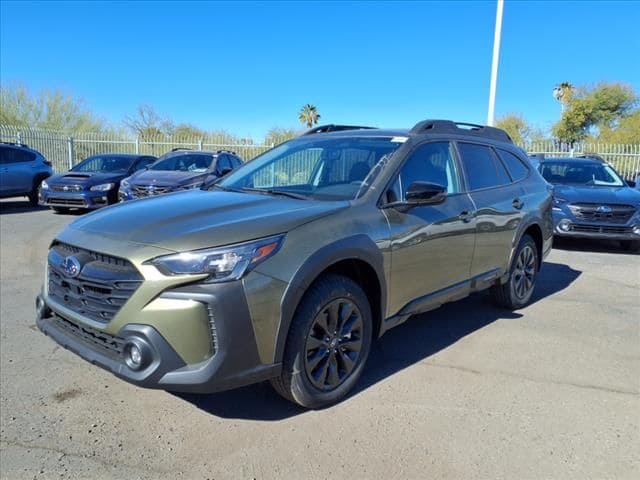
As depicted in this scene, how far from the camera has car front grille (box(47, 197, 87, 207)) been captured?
11258 millimetres

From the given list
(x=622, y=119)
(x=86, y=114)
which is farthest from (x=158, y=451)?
(x=622, y=119)

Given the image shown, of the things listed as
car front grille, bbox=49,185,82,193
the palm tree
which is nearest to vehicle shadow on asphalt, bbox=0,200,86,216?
car front grille, bbox=49,185,82,193

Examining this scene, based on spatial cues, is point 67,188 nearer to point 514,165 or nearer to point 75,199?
point 75,199

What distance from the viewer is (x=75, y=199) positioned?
11.3m

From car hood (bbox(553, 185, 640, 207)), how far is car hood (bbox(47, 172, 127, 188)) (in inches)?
381

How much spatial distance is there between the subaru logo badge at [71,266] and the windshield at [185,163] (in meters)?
8.63

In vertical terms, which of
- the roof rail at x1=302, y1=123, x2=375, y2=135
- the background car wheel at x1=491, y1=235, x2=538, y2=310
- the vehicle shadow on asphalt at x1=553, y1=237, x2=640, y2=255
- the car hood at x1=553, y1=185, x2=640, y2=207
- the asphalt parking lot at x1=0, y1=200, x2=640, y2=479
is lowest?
the asphalt parking lot at x1=0, y1=200, x2=640, y2=479

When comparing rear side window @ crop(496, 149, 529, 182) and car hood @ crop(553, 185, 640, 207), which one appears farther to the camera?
car hood @ crop(553, 185, 640, 207)

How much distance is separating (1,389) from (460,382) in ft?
10.4

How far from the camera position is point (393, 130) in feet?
13.4

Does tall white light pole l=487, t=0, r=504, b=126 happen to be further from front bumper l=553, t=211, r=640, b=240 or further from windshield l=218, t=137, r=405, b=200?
windshield l=218, t=137, r=405, b=200

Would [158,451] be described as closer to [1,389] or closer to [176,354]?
[176,354]

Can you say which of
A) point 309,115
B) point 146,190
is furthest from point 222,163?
point 309,115

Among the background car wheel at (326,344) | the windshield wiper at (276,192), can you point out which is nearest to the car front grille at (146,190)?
the windshield wiper at (276,192)
